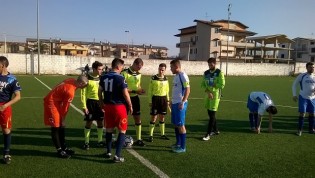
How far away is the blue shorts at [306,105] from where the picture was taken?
9.03 metres

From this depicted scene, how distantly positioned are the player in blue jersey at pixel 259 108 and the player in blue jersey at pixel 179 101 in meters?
3.14

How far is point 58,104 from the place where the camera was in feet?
20.3

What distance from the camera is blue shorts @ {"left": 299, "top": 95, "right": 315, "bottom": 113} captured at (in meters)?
9.03

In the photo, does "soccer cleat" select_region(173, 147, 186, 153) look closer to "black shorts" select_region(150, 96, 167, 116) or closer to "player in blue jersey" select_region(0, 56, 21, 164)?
"black shorts" select_region(150, 96, 167, 116)

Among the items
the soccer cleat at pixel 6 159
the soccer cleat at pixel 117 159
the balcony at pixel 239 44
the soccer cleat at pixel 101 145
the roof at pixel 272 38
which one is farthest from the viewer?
the roof at pixel 272 38

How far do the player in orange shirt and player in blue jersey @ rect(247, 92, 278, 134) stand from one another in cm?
532

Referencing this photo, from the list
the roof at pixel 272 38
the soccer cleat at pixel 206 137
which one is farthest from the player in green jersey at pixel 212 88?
the roof at pixel 272 38

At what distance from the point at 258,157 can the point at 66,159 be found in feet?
13.5

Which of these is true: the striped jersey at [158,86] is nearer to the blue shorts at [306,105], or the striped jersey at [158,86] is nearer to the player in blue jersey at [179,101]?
the player in blue jersey at [179,101]

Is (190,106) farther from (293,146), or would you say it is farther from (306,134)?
(293,146)

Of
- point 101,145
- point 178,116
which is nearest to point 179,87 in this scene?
point 178,116

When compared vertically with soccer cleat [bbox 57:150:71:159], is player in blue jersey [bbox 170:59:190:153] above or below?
above

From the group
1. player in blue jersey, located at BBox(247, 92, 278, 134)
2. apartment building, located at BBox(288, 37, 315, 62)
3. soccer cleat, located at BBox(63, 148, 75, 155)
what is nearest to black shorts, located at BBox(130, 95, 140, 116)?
soccer cleat, located at BBox(63, 148, 75, 155)

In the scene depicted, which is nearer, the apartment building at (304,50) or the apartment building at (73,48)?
the apartment building at (73,48)
